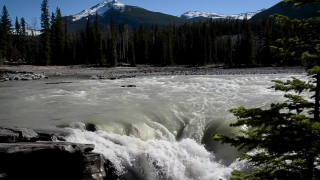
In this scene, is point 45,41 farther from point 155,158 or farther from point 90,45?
point 155,158

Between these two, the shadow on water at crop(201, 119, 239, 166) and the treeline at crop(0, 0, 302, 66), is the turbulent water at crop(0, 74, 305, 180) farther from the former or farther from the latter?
the treeline at crop(0, 0, 302, 66)

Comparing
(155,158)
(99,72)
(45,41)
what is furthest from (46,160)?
(45,41)

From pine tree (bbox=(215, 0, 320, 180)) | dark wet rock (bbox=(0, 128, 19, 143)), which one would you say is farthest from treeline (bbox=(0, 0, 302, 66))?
pine tree (bbox=(215, 0, 320, 180))

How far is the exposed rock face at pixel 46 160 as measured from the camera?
30.2ft

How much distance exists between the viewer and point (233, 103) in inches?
838

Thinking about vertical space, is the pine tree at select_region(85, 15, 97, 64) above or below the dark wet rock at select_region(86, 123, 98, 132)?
above

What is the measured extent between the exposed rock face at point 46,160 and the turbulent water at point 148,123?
1327mm

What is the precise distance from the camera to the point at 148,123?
15820 millimetres

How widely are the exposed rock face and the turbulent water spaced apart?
4.35 ft

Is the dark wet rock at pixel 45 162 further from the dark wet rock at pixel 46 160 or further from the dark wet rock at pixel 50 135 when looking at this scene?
the dark wet rock at pixel 50 135

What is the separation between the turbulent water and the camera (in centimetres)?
1202

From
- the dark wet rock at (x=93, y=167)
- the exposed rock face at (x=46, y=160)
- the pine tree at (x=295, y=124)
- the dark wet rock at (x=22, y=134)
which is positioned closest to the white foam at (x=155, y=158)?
the dark wet rock at (x=93, y=167)

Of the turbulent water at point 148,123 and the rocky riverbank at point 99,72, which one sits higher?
the rocky riverbank at point 99,72

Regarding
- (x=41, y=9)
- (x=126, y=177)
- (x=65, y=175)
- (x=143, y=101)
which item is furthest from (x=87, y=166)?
(x=41, y=9)
